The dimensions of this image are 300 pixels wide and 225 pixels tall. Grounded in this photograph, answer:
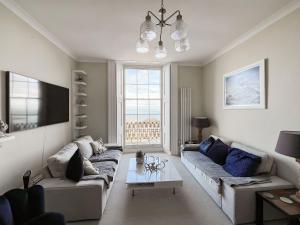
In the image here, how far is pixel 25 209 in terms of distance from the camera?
150 centimetres

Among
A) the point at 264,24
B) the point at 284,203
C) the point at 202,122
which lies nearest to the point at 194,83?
the point at 202,122

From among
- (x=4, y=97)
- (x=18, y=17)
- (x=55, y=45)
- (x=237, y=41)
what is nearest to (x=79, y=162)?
(x=4, y=97)

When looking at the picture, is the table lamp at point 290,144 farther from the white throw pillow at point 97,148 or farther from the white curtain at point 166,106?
the white curtain at point 166,106

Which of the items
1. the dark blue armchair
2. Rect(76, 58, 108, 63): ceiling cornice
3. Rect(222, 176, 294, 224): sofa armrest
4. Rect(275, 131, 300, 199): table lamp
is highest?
Rect(76, 58, 108, 63): ceiling cornice

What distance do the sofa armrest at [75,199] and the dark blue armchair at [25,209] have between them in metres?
0.59

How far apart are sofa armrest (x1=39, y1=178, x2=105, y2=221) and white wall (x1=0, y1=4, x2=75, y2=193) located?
494mm

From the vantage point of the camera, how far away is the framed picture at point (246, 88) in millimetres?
2855

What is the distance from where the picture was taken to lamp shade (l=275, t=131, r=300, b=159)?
1.77m

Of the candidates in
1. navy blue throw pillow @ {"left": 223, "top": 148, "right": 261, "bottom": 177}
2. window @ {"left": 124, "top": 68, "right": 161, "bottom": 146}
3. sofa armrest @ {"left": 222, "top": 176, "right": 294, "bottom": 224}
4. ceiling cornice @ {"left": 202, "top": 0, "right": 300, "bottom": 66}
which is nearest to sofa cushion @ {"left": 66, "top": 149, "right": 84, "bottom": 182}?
sofa armrest @ {"left": 222, "top": 176, "right": 294, "bottom": 224}

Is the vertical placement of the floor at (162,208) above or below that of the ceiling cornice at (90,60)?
below

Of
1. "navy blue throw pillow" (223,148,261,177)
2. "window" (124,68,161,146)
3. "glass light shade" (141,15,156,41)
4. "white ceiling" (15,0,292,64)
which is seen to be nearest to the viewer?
"glass light shade" (141,15,156,41)

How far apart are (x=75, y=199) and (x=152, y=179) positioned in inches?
40.1

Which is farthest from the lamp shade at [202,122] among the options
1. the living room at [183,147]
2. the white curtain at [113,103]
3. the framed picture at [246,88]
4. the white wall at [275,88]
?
the white curtain at [113,103]

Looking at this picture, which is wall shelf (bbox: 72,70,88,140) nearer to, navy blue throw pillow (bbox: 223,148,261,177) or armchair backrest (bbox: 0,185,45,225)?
armchair backrest (bbox: 0,185,45,225)
